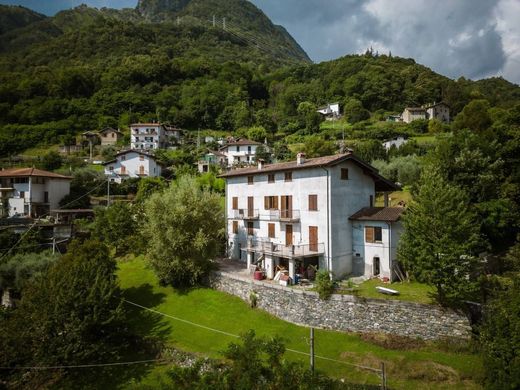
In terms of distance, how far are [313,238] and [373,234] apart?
4.36m

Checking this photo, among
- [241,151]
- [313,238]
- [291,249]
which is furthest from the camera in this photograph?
[241,151]

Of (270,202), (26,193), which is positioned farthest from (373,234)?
(26,193)

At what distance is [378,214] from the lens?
26.7 meters

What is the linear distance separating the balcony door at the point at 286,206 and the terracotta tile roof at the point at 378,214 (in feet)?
16.1

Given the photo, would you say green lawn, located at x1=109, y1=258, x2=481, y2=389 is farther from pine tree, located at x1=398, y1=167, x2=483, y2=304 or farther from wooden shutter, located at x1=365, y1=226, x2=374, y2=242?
wooden shutter, located at x1=365, y1=226, x2=374, y2=242

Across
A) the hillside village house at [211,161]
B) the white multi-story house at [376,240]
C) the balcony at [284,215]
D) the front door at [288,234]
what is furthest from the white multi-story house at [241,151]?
the white multi-story house at [376,240]

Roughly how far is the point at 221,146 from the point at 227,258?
47521 millimetres

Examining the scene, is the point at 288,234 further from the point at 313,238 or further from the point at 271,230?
the point at 313,238

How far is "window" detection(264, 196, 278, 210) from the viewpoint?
31.0 meters

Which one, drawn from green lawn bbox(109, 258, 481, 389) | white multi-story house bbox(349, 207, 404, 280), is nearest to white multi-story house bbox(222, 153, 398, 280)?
white multi-story house bbox(349, 207, 404, 280)

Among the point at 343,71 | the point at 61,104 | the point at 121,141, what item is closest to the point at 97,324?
the point at 121,141

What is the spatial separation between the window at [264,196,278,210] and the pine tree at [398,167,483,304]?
11541 mm

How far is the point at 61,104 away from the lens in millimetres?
100188

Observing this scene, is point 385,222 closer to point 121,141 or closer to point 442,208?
point 442,208
